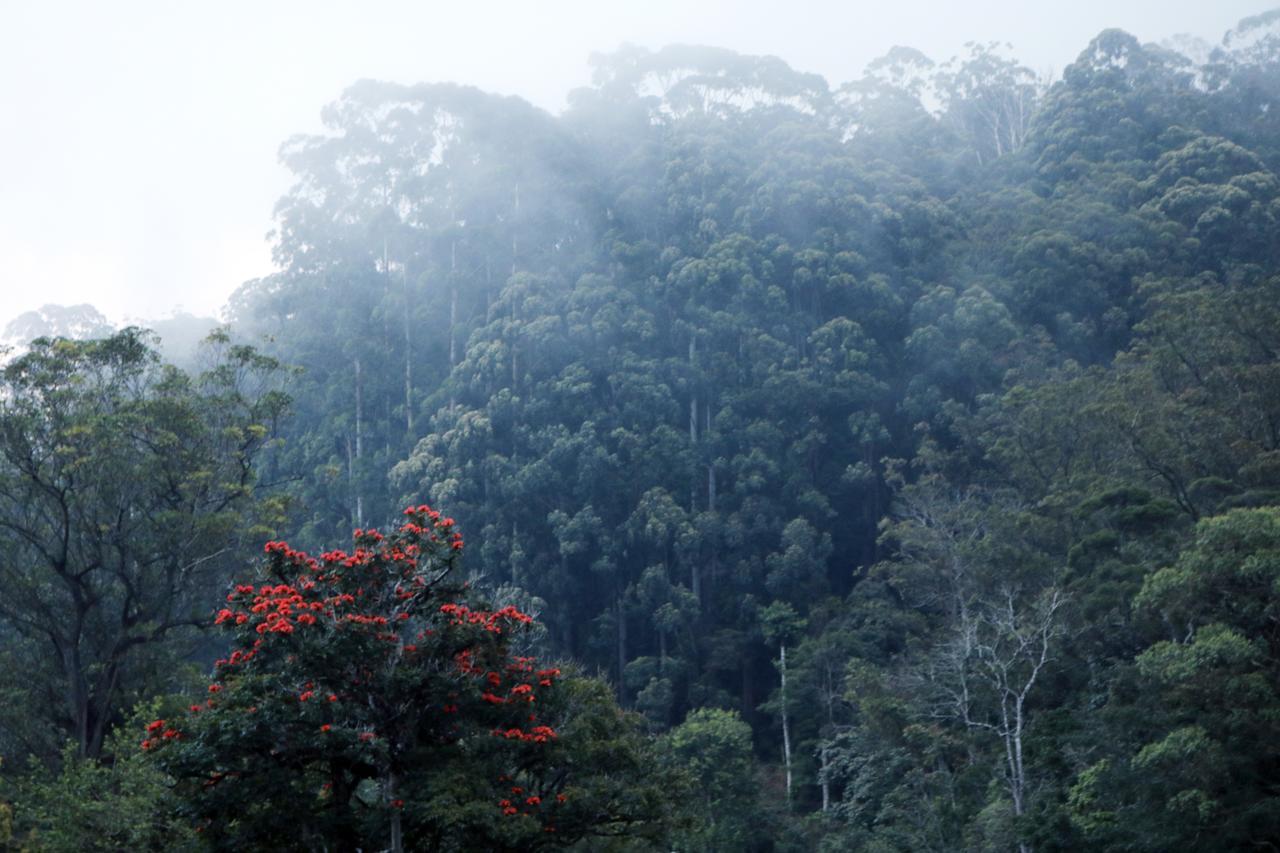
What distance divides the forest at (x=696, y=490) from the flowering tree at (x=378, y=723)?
0.17 ft

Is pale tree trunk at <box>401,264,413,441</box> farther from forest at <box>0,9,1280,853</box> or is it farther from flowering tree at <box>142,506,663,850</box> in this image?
flowering tree at <box>142,506,663,850</box>

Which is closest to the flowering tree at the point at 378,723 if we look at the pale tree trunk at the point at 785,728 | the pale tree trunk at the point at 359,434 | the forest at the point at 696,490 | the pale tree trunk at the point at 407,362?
the forest at the point at 696,490

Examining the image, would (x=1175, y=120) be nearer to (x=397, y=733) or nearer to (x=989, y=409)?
(x=989, y=409)

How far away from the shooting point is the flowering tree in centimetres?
1047

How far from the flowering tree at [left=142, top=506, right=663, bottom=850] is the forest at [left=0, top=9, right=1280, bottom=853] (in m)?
0.05

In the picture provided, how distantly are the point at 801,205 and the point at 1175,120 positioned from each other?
17374 millimetres

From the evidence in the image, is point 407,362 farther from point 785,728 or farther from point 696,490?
point 785,728

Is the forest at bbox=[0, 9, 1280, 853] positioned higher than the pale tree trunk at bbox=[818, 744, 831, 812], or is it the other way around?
the forest at bbox=[0, 9, 1280, 853]

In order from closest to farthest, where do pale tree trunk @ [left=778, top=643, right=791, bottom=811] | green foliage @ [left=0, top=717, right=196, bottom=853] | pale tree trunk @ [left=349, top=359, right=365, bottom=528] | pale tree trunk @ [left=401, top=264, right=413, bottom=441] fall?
green foliage @ [left=0, top=717, right=196, bottom=853] → pale tree trunk @ [left=778, top=643, right=791, bottom=811] → pale tree trunk @ [left=349, top=359, right=365, bottom=528] → pale tree trunk @ [left=401, top=264, right=413, bottom=441]

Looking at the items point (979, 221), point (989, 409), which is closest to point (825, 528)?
point (989, 409)

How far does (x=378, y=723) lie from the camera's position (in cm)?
1113

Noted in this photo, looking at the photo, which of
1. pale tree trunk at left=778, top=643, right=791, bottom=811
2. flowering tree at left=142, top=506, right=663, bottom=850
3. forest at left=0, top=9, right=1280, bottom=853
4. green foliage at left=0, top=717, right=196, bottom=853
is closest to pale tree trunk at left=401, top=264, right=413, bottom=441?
forest at left=0, top=9, right=1280, bottom=853

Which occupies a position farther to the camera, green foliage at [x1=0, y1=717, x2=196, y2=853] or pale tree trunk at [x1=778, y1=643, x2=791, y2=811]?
pale tree trunk at [x1=778, y1=643, x2=791, y2=811]

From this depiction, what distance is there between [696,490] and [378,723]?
884 inches
